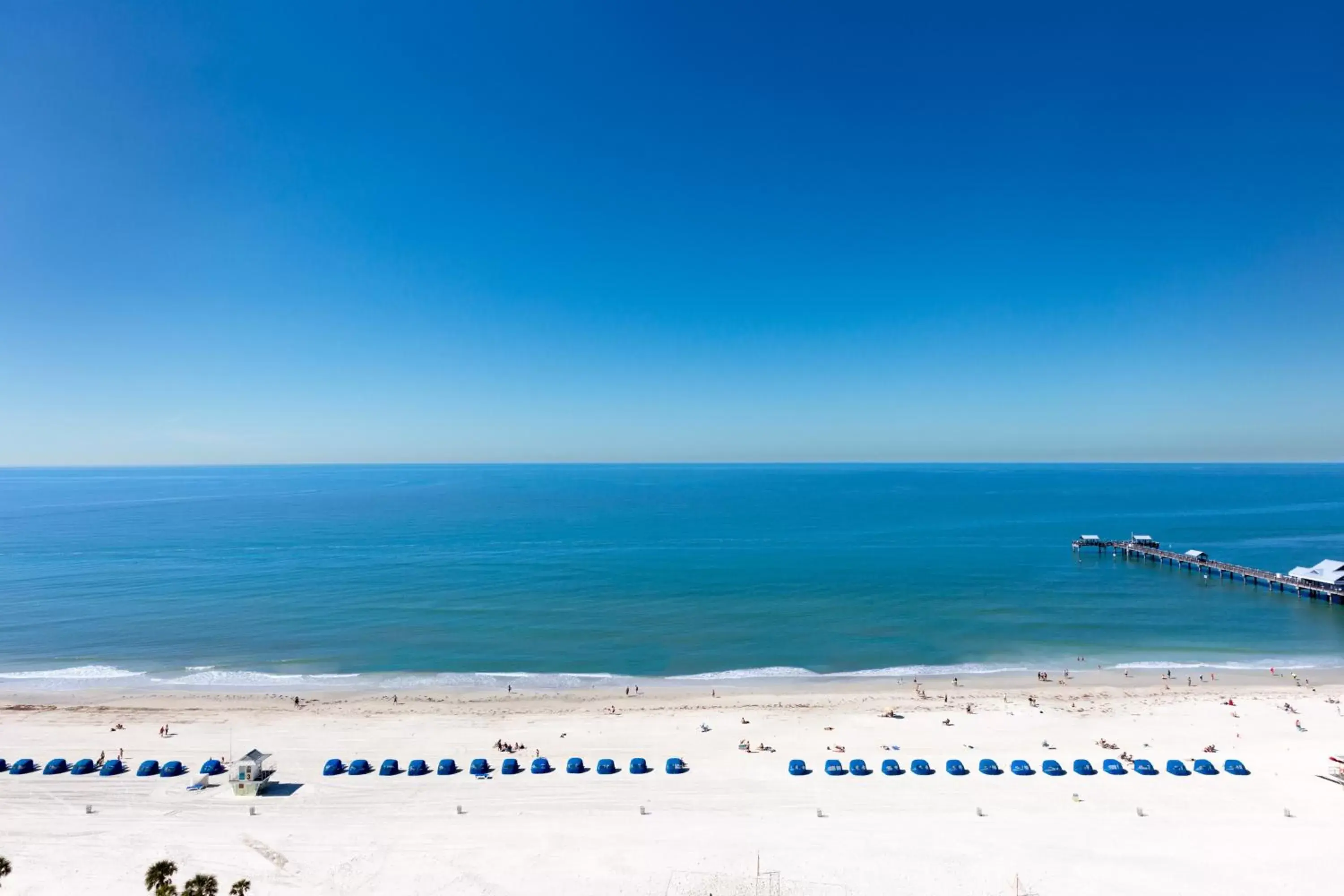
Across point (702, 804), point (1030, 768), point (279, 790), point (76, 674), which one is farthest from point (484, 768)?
point (76, 674)

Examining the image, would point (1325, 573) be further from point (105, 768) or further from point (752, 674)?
point (105, 768)

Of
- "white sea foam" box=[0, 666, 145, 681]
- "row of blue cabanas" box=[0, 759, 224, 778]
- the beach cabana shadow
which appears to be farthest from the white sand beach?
"white sea foam" box=[0, 666, 145, 681]

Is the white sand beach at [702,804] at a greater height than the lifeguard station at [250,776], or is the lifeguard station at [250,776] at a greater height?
the lifeguard station at [250,776]

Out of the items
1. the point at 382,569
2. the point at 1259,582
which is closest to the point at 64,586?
the point at 382,569

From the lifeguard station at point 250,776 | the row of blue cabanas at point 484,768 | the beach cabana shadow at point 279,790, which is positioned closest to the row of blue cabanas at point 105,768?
the lifeguard station at point 250,776

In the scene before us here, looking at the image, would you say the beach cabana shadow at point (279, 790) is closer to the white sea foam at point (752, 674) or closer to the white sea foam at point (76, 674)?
the white sea foam at point (752, 674)

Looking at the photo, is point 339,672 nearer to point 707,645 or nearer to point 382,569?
point 707,645
